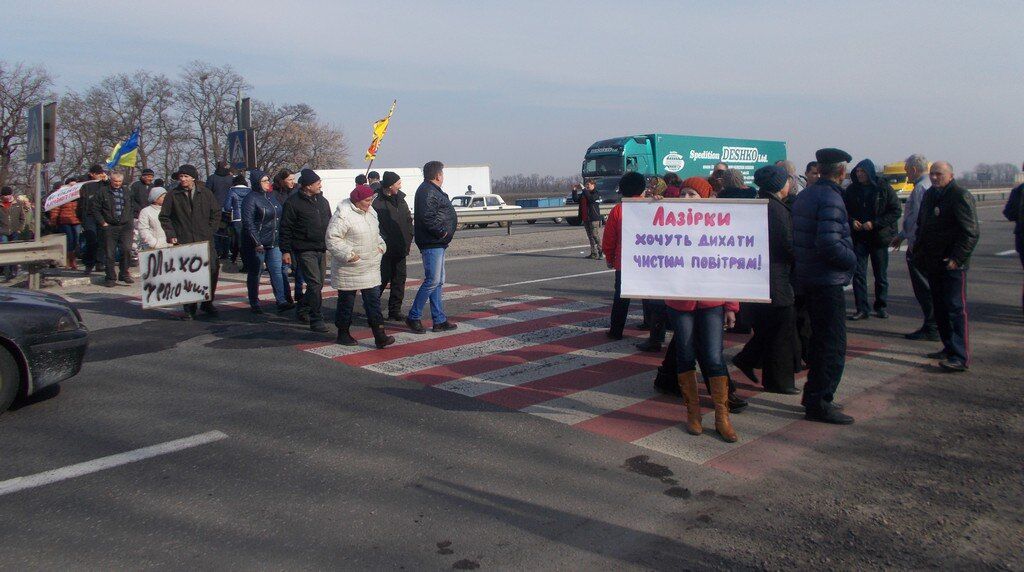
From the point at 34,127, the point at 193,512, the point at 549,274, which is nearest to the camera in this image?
the point at 193,512

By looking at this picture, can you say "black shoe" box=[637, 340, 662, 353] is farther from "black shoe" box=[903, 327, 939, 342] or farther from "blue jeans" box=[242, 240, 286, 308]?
"blue jeans" box=[242, 240, 286, 308]

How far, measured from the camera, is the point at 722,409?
548cm

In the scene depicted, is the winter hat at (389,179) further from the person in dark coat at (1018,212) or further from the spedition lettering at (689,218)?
the person in dark coat at (1018,212)

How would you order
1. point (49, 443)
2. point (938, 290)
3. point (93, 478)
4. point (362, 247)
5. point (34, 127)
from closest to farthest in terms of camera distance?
point (93, 478) → point (49, 443) → point (938, 290) → point (362, 247) → point (34, 127)

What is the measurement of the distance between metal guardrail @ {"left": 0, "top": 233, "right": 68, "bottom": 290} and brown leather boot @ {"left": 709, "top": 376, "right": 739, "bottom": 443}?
9998 mm

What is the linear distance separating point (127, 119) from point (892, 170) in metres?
56.6

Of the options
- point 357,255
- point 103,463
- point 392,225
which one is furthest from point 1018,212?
point 103,463

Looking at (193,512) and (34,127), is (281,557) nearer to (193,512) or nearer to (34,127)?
(193,512)

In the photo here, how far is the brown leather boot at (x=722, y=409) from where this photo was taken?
5422 millimetres

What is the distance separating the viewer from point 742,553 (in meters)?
3.82

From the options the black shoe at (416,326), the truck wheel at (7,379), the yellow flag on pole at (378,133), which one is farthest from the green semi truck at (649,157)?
the truck wheel at (7,379)

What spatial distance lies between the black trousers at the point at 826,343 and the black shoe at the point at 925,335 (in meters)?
3.46

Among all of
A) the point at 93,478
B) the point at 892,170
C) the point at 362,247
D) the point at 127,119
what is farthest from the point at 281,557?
the point at 127,119

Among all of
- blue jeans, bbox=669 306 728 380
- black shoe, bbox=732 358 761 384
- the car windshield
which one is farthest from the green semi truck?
blue jeans, bbox=669 306 728 380
